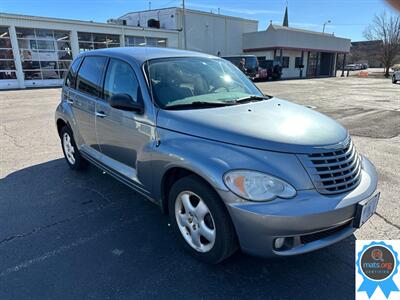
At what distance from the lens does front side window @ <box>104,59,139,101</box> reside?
321cm

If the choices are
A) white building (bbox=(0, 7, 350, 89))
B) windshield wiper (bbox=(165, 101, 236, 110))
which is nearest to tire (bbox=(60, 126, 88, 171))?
windshield wiper (bbox=(165, 101, 236, 110))

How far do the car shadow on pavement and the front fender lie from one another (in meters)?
0.84

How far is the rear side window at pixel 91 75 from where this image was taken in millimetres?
3834

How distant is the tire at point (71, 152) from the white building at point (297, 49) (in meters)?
34.2

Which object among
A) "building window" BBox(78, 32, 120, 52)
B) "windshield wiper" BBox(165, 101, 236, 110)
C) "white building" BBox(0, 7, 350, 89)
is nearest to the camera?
"windshield wiper" BBox(165, 101, 236, 110)

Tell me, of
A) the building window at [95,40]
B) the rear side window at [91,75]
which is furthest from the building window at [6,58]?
the rear side window at [91,75]

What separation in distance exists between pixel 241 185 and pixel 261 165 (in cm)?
21

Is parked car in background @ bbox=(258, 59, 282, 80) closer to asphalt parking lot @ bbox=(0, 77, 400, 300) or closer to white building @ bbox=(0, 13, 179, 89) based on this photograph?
white building @ bbox=(0, 13, 179, 89)

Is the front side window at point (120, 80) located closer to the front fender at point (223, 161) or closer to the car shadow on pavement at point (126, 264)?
the front fender at point (223, 161)

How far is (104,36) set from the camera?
24906 mm

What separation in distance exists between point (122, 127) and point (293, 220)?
208cm

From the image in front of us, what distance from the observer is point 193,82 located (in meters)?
3.28

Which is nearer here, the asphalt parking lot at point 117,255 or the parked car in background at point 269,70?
the asphalt parking lot at point 117,255

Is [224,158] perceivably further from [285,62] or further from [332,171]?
[285,62]
